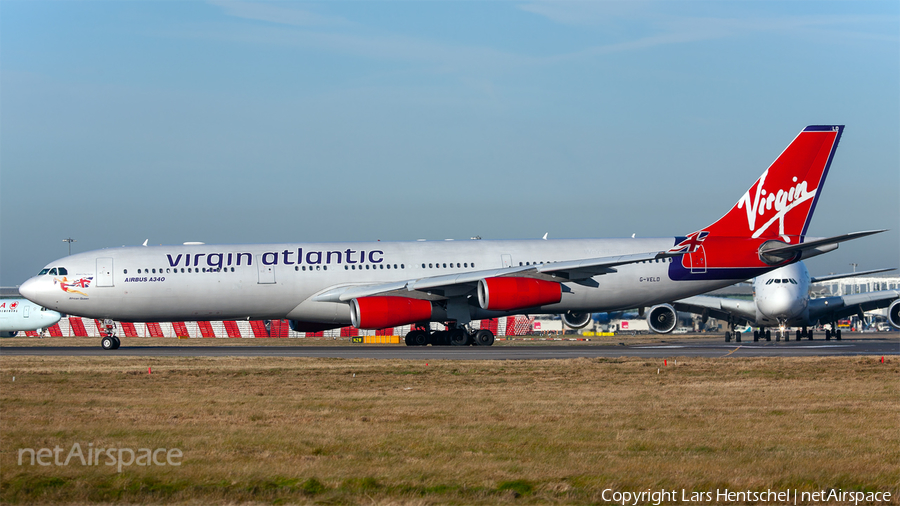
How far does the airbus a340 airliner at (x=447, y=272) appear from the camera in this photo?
102ft

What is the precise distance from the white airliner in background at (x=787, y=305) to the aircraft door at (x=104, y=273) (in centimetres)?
2768

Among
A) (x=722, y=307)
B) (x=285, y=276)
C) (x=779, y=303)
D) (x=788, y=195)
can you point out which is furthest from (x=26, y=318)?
(x=788, y=195)

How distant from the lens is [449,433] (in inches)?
412

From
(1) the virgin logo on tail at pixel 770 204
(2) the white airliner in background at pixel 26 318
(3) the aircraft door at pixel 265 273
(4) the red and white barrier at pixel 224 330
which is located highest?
(1) the virgin logo on tail at pixel 770 204

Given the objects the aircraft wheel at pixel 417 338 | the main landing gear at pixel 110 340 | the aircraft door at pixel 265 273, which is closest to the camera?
the main landing gear at pixel 110 340

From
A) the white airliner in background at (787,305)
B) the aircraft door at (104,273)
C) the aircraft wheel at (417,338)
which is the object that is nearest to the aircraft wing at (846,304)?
the white airliner in background at (787,305)

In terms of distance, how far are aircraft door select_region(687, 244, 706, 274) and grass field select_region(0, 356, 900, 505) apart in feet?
44.9

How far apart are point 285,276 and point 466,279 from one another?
7018 millimetres

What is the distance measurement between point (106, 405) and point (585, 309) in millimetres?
23727

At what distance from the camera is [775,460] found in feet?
28.8

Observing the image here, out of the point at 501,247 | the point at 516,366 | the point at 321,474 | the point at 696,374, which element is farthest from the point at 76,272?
the point at 321,474

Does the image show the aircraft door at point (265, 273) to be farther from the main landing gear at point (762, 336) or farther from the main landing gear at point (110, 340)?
the main landing gear at point (762, 336)

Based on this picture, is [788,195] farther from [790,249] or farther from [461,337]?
[461,337]

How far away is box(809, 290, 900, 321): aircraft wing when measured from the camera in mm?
45125
